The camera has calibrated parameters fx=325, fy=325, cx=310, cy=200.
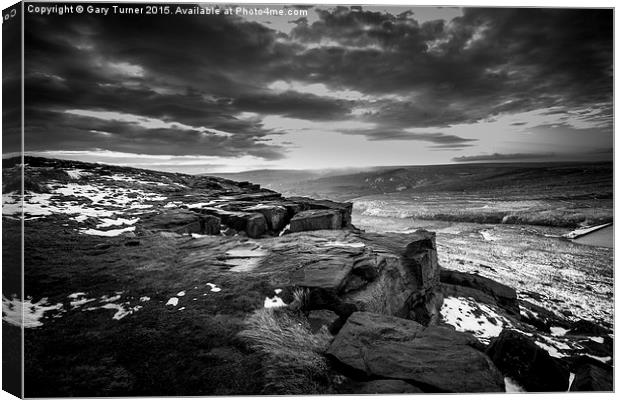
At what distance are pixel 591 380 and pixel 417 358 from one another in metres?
3.13

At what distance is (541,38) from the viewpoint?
5684 mm

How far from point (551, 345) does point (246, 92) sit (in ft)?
24.2

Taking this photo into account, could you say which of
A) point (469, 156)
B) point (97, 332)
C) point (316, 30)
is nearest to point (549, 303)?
point (469, 156)

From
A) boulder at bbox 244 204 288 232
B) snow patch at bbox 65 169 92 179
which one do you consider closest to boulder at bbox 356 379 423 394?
boulder at bbox 244 204 288 232

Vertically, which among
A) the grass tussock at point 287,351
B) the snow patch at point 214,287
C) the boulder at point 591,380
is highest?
the snow patch at point 214,287

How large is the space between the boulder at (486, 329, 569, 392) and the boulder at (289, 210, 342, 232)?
15.4 ft

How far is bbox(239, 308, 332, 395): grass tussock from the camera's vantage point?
386 centimetres

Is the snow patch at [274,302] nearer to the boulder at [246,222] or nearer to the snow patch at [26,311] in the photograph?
the snow patch at [26,311]

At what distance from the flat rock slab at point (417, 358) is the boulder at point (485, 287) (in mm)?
5652

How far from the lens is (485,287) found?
1042 cm

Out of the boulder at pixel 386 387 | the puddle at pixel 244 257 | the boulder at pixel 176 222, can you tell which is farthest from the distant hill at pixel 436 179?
the boulder at pixel 386 387

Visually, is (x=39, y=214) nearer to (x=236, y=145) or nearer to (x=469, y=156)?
(x=236, y=145)

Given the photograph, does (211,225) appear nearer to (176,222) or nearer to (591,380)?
(176,222)

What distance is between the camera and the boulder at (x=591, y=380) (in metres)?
5.02
